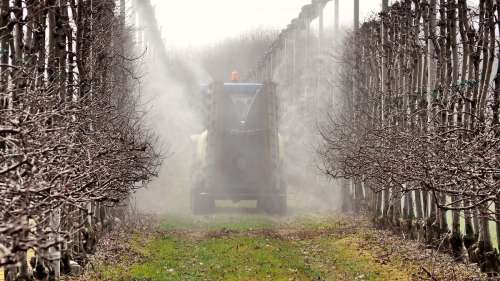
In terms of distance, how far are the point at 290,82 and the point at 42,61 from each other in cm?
3314

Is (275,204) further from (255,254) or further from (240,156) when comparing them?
(255,254)

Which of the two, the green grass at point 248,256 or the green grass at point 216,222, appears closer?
the green grass at point 248,256

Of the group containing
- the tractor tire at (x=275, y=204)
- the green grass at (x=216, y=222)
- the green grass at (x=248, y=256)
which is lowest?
the green grass at (x=248, y=256)

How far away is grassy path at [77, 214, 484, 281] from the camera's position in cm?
1372

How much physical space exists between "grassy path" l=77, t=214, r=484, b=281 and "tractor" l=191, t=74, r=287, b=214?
272cm

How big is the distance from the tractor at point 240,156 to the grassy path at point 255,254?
2717mm

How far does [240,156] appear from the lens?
26828 millimetres

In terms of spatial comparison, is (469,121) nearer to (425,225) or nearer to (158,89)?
(425,225)

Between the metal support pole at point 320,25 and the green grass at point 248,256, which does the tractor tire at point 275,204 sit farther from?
the metal support pole at point 320,25

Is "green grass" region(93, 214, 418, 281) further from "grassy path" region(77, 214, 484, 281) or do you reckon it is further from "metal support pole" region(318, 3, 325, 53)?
"metal support pole" region(318, 3, 325, 53)

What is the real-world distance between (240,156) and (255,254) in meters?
10.9

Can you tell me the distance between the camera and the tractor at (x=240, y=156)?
26344mm

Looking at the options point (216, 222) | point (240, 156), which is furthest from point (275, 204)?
point (216, 222)

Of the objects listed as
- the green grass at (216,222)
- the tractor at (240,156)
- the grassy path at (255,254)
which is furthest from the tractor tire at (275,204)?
the grassy path at (255,254)
